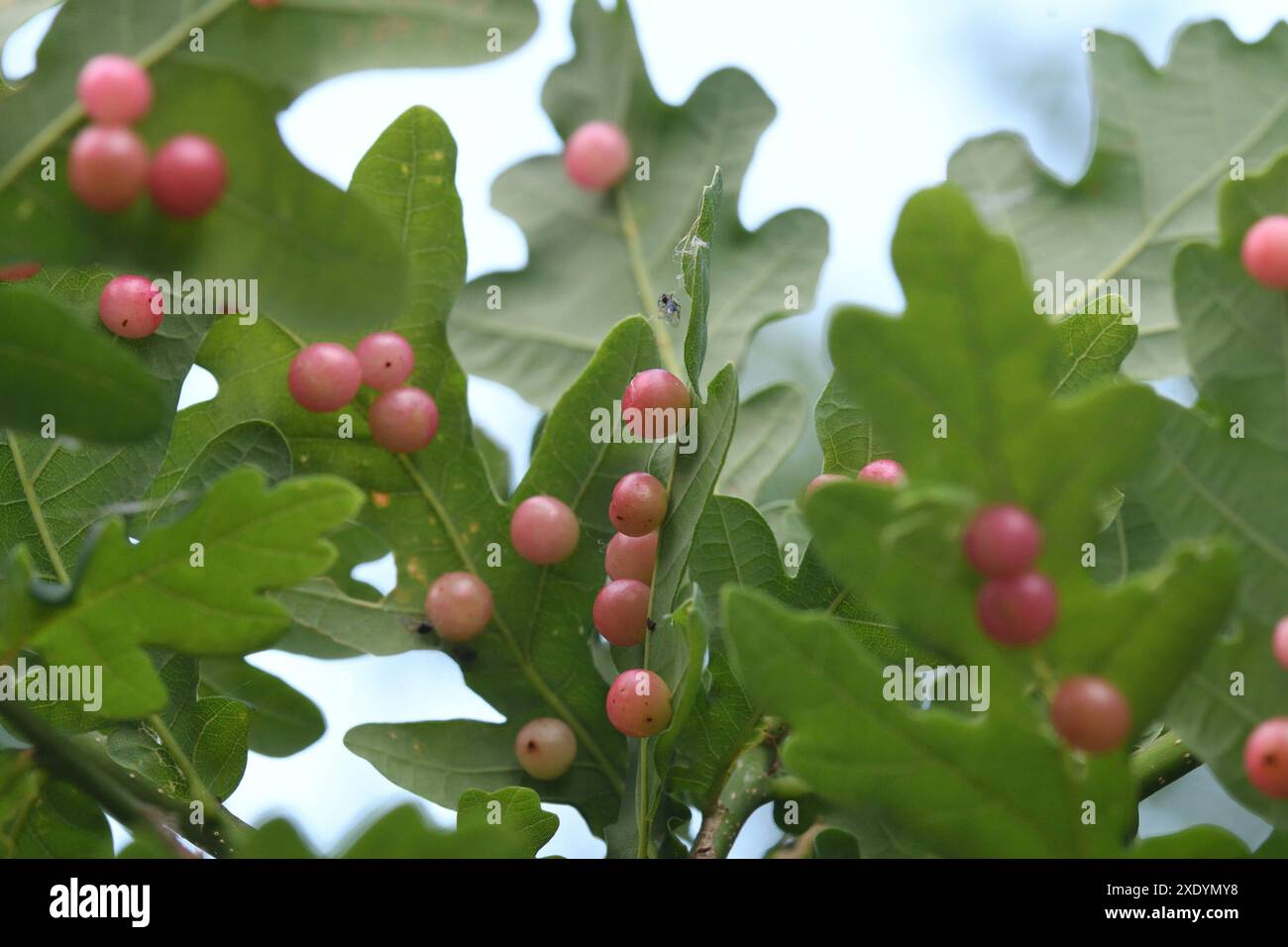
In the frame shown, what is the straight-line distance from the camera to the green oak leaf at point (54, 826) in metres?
0.70

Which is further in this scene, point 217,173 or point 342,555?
point 342,555

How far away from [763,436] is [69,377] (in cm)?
53

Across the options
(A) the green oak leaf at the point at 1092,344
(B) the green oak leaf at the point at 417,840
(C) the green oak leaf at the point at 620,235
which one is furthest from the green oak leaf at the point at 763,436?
(B) the green oak leaf at the point at 417,840

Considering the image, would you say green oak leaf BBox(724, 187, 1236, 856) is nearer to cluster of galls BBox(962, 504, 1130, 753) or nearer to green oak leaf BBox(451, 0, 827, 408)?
cluster of galls BBox(962, 504, 1130, 753)

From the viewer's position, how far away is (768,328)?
1.54 meters

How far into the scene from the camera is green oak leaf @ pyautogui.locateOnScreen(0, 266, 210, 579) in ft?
2.60

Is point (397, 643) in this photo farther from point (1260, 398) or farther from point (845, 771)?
point (1260, 398)

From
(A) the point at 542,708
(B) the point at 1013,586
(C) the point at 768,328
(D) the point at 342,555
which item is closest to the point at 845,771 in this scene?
(B) the point at 1013,586

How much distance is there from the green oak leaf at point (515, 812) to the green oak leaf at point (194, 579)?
153 mm

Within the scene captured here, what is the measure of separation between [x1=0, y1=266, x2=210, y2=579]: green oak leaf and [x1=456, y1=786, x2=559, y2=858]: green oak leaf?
284mm

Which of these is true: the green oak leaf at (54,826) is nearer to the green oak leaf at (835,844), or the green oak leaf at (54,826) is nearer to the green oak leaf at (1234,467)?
the green oak leaf at (835,844)

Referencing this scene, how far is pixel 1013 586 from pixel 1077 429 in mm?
63

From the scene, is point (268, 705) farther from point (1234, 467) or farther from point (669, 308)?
point (1234, 467)

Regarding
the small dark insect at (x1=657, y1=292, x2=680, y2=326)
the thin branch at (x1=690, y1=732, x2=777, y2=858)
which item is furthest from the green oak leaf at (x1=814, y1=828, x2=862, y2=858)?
the small dark insect at (x1=657, y1=292, x2=680, y2=326)
